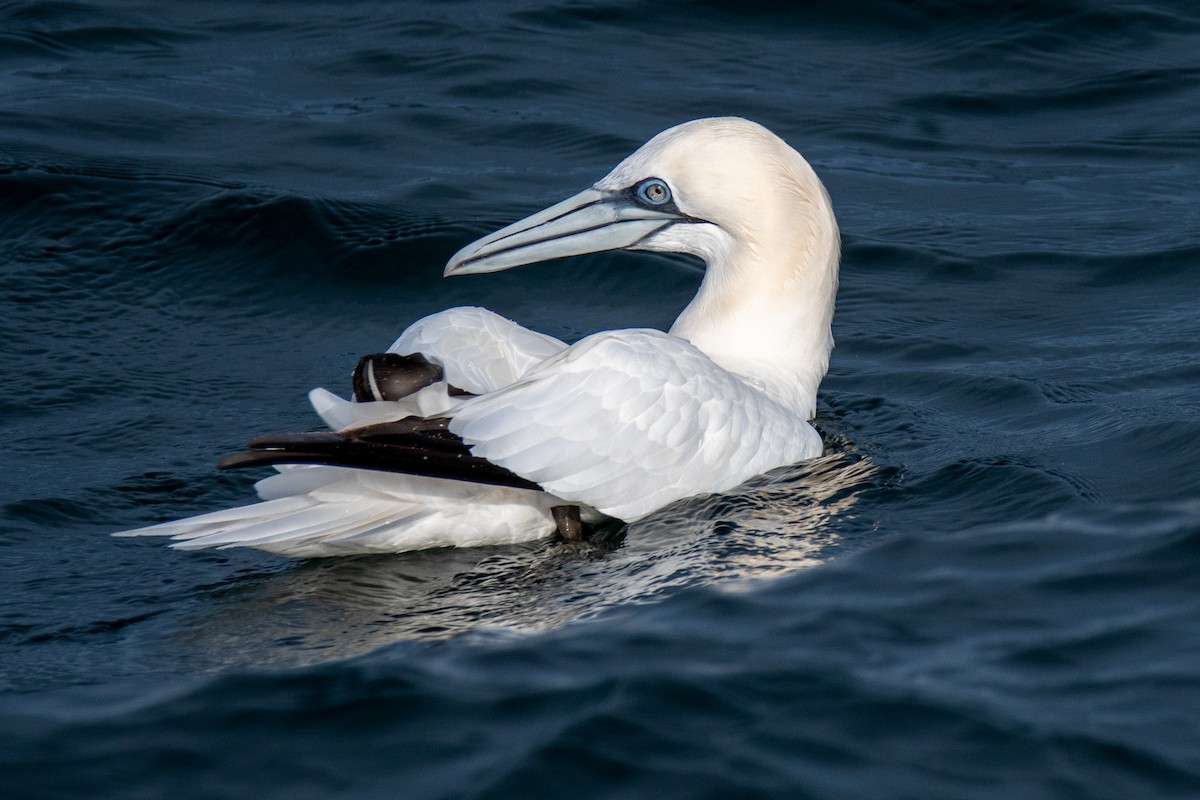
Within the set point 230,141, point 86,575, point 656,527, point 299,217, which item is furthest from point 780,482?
point 230,141

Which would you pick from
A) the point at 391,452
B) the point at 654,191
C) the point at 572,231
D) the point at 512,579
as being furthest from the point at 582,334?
the point at 391,452

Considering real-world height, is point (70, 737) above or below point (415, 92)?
below

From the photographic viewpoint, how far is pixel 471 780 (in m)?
3.57

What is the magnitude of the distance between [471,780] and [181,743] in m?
0.73

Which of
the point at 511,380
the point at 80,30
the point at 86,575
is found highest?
the point at 80,30

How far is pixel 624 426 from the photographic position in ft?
18.3

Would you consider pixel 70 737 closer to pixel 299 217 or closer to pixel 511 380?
pixel 511 380

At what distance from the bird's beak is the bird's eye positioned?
0.05m

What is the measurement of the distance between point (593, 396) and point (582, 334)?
120 inches

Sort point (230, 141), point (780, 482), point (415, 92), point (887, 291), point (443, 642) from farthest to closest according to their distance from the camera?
point (415, 92), point (230, 141), point (887, 291), point (780, 482), point (443, 642)

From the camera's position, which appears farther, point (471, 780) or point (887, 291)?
point (887, 291)

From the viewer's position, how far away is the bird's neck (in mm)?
6805

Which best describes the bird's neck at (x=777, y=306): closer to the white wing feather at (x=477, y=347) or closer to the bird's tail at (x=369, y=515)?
the white wing feather at (x=477, y=347)

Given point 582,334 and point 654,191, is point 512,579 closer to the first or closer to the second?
point 654,191
